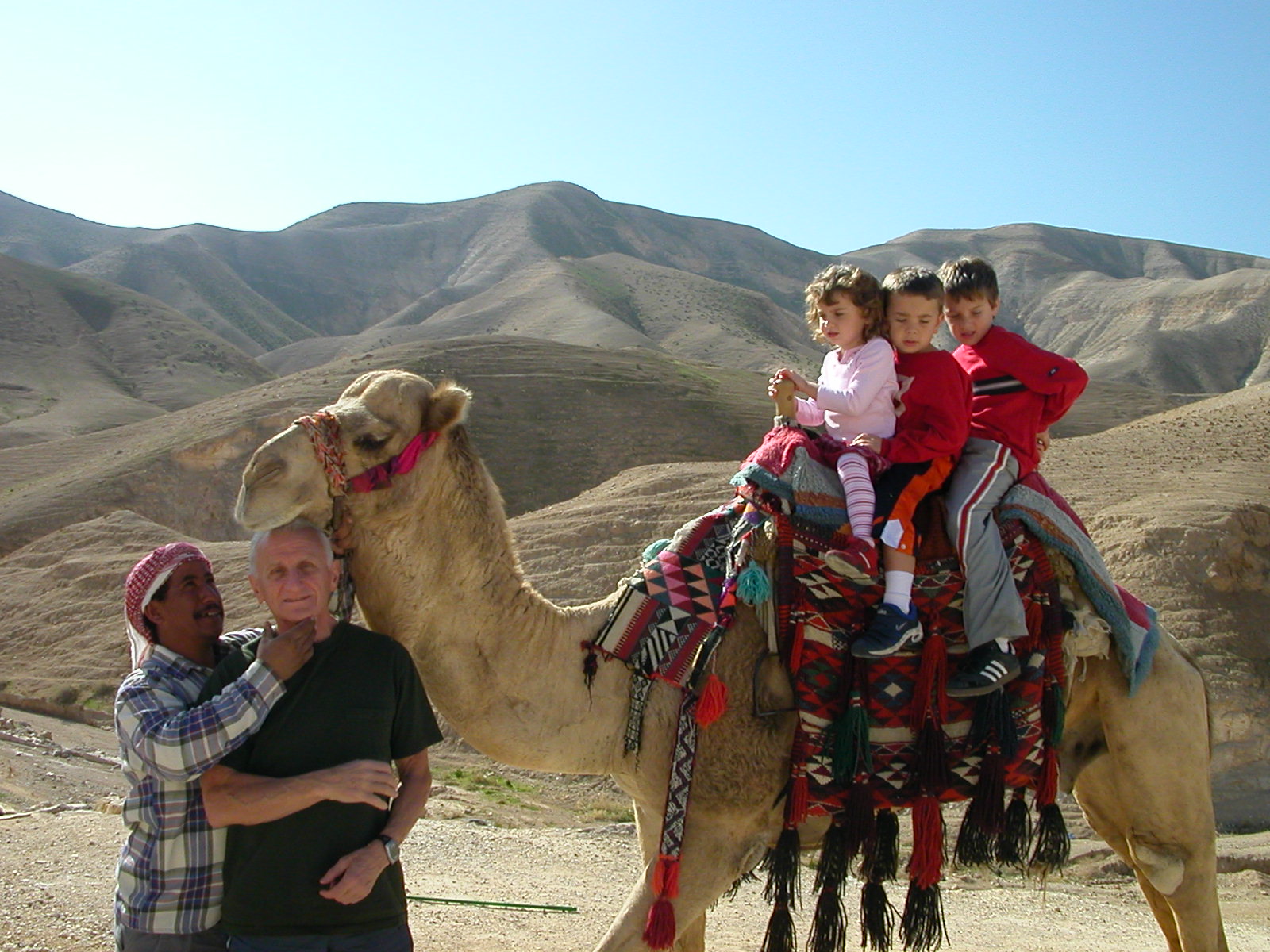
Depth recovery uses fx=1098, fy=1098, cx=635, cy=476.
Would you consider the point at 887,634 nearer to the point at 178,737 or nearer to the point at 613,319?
the point at 178,737

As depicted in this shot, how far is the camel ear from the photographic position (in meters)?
3.83

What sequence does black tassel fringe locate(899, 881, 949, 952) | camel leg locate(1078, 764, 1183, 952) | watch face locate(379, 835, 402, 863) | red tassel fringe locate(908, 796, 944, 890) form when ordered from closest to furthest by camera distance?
1. watch face locate(379, 835, 402, 863)
2. red tassel fringe locate(908, 796, 944, 890)
3. black tassel fringe locate(899, 881, 949, 952)
4. camel leg locate(1078, 764, 1183, 952)

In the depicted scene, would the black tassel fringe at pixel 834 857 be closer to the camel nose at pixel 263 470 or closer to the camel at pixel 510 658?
the camel at pixel 510 658

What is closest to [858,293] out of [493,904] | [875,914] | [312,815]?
[875,914]

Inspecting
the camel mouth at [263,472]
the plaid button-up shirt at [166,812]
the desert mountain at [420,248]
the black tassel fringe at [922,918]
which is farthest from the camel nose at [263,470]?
the desert mountain at [420,248]

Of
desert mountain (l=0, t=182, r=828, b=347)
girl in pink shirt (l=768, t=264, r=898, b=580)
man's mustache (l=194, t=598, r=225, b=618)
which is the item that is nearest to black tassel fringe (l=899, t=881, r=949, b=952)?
girl in pink shirt (l=768, t=264, r=898, b=580)

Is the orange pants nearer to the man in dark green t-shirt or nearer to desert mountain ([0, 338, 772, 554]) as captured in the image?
the man in dark green t-shirt

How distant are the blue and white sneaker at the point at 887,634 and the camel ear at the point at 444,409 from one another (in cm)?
172

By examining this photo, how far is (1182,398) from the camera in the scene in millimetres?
59469

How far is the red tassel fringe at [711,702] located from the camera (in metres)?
3.98

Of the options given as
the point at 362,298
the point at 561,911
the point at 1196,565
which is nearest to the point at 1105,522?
the point at 1196,565

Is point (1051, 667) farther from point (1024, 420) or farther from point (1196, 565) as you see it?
point (1196, 565)

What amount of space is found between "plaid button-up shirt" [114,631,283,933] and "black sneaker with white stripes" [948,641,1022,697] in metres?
2.57

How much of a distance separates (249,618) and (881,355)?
18984 millimetres
